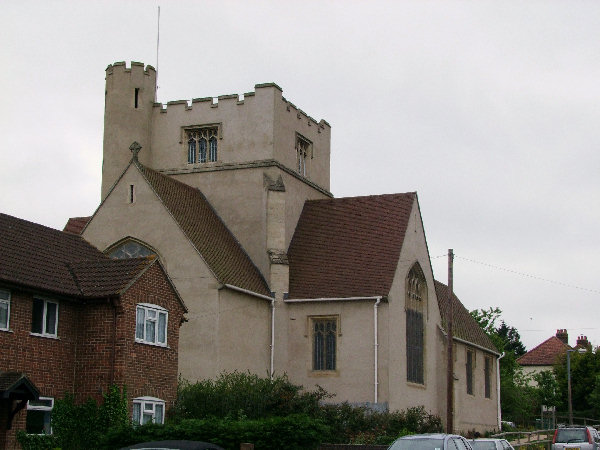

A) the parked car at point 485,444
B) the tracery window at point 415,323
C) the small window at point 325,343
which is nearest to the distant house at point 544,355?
→ the tracery window at point 415,323

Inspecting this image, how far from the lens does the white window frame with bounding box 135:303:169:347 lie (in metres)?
29.8

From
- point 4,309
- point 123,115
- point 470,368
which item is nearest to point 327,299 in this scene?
point 123,115

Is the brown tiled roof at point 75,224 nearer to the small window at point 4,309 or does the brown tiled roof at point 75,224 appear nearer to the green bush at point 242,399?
the green bush at point 242,399

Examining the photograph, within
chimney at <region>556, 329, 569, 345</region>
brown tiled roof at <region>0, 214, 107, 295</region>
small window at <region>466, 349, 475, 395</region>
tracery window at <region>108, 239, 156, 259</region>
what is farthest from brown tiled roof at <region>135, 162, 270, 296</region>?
chimney at <region>556, 329, 569, 345</region>

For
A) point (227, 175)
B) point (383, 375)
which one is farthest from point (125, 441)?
point (227, 175)

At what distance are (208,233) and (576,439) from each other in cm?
1689

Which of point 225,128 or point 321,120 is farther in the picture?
point 321,120

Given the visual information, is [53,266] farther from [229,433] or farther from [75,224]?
[75,224]

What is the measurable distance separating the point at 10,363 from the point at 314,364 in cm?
1682

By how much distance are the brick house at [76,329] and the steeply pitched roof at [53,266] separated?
4 cm

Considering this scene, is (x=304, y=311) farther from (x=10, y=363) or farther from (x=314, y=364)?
(x=10, y=363)

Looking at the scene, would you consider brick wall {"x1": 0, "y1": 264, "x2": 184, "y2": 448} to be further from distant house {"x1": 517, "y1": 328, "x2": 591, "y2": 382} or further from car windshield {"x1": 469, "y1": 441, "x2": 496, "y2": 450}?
distant house {"x1": 517, "y1": 328, "x2": 591, "y2": 382}

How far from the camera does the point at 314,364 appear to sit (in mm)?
41094

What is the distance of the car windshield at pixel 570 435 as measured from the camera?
36.6 m
